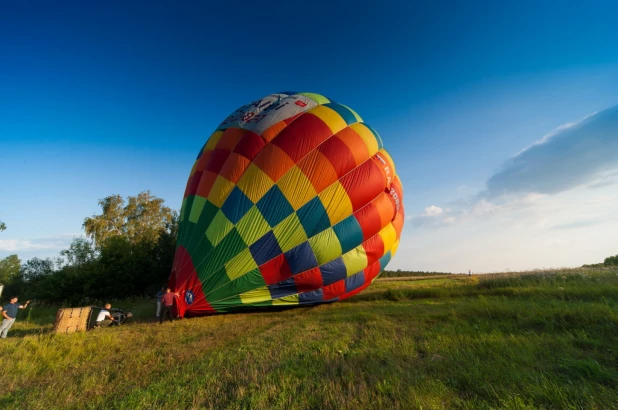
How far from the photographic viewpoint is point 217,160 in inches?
340

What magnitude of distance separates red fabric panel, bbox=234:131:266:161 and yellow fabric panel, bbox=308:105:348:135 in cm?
201

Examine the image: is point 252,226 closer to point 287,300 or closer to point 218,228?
point 218,228

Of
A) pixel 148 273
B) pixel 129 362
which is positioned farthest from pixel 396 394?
pixel 148 273

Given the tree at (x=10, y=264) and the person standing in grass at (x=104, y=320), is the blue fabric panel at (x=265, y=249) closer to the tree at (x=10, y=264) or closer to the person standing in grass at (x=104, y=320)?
the person standing in grass at (x=104, y=320)

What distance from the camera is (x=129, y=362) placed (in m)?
3.92

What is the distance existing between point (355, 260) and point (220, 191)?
4.63m

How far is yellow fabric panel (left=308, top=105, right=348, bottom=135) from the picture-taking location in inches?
347

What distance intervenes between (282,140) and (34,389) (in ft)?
22.5

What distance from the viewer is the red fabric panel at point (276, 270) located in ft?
24.3

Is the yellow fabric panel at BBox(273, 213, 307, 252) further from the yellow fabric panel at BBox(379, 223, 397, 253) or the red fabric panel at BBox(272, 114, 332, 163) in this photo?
the yellow fabric panel at BBox(379, 223, 397, 253)

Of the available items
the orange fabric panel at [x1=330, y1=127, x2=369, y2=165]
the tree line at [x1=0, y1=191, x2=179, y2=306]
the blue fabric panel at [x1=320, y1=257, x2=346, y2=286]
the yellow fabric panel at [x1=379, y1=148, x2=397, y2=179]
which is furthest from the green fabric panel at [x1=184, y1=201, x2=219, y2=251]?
the tree line at [x1=0, y1=191, x2=179, y2=306]

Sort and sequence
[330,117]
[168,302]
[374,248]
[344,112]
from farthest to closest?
[344,112]
[374,248]
[330,117]
[168,302]

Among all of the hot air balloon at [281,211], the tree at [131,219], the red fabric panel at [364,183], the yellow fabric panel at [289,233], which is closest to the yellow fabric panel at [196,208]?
the hot air balloon at [281,211]

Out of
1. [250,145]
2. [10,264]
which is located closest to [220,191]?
[250,145]
